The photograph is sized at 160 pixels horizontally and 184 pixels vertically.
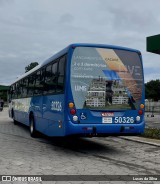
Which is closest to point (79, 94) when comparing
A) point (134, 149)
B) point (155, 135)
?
point (134, 149)

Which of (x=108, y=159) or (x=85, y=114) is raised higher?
(x=85, y=114)

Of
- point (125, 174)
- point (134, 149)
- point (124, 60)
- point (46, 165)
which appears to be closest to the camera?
point (125, 174)

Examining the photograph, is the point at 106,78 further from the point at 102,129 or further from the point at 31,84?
the point at 31,84

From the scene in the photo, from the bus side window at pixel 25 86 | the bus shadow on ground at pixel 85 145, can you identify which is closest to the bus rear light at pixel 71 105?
the bus shadow on ground at pixel 85 145

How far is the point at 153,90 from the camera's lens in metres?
100

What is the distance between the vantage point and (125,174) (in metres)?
7.31

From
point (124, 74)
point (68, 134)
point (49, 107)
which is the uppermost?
point (124, 74)

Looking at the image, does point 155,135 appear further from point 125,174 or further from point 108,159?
point 125,174

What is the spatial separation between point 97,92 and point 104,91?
0.82 ft

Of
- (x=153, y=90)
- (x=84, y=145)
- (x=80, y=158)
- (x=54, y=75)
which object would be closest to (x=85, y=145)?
(x=84, y=145)

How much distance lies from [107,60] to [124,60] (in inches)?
21.9

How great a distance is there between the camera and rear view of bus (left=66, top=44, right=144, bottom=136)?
31.6 ft

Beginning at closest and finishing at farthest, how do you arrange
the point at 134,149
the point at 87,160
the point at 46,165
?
1. the point at 46,165
2. the point at 87,160
3. the point at 134,149

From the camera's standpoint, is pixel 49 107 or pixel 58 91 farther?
pixel 49 107
